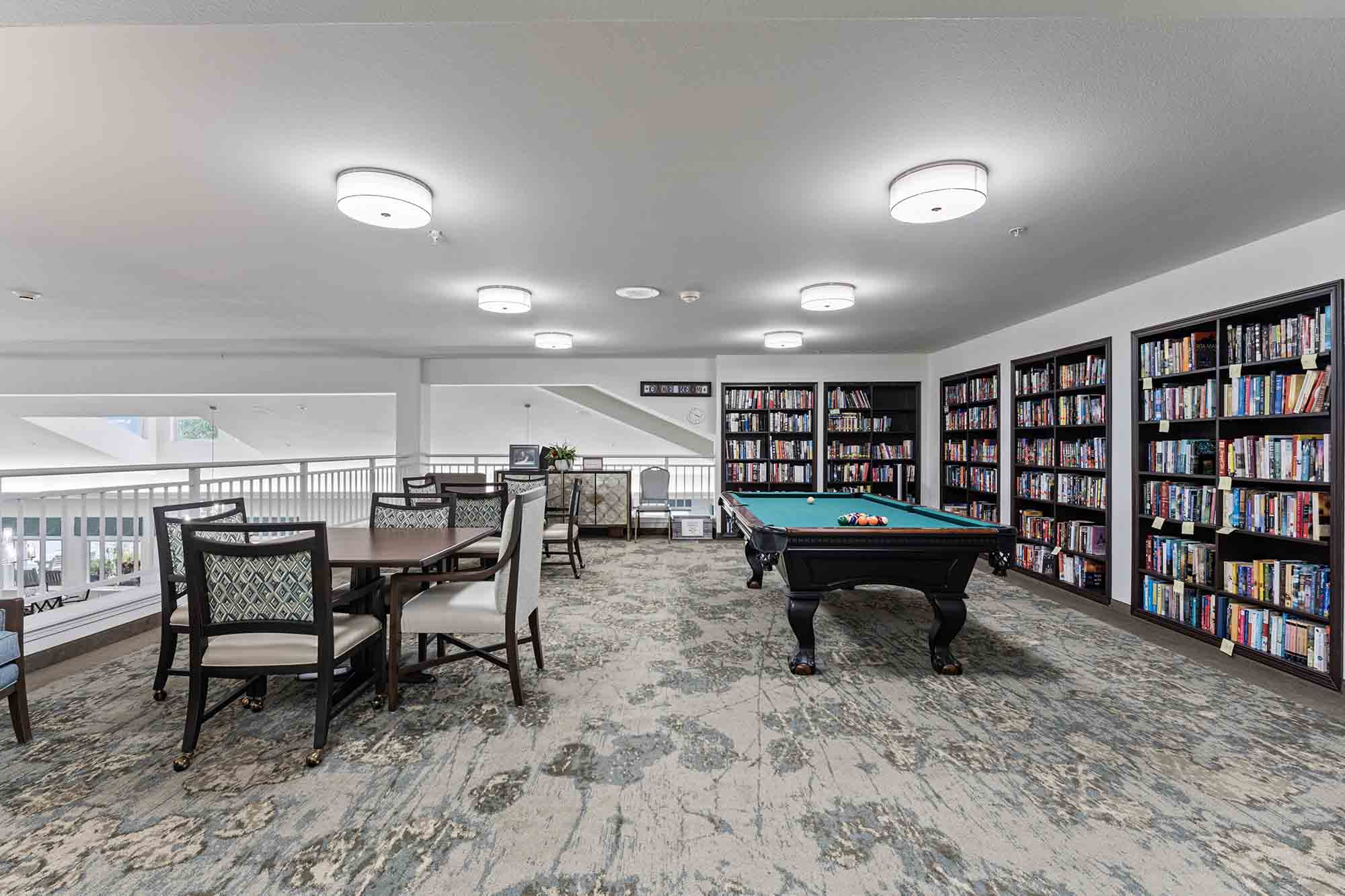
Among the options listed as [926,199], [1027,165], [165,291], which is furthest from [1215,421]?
[165,291]

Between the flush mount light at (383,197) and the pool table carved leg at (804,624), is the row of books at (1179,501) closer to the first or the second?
the pool table carved leg at (804,624)

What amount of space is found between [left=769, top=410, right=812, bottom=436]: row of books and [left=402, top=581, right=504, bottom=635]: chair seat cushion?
5.72 m

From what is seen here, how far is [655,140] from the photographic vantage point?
2328mm

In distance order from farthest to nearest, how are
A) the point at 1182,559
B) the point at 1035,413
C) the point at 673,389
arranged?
the point at 673,389 → the point at 1035,413 → the point at 1182,559

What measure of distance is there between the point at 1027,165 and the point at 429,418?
8.03 m

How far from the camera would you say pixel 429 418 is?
28.6 ft

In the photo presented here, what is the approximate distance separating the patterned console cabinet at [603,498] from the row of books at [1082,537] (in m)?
4.76

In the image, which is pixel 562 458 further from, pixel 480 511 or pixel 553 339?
pixel 480 511

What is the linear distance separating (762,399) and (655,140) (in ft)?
19.4

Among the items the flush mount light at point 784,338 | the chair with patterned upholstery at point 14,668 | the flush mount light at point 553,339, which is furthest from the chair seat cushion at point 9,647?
the flush mount light at point 784,338

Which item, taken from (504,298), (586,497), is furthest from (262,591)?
A: (586,497)

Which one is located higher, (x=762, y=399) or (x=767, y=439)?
(x=762, y=399)

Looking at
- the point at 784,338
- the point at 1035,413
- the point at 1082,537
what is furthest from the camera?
the point at 784,338

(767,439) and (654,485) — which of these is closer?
(654,485)
